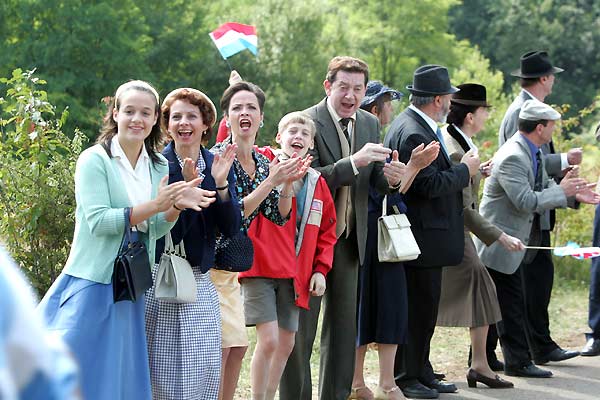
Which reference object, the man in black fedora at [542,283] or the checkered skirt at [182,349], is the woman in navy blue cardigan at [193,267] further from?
the man in black fedora at [542,283]

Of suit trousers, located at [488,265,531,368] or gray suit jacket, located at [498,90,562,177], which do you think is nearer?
suit trousers, located at [488,265,531,368]

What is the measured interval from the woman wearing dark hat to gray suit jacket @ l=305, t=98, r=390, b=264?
0.99 metres

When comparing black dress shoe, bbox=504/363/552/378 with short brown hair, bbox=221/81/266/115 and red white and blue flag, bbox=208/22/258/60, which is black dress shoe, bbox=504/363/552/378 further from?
short brown hair, bbox=221/81/266/115

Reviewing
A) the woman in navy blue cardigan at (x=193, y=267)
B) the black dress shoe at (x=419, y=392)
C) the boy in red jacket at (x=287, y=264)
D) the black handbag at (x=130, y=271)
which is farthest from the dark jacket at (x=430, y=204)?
the black handbag at (x=130, y=271)

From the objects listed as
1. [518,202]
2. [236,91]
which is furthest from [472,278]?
[236,91]

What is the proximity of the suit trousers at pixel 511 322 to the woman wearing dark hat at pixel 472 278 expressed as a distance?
1.44 feet

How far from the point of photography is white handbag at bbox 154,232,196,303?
4945 millimetres

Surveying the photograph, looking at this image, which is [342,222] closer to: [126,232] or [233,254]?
[233,254]

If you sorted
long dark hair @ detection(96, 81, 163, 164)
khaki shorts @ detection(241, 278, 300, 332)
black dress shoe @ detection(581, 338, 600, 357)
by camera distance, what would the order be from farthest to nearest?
1. black dress shoe @ detection(581, 338, 600, 357)
2. khaki shorts @ detection(241, 278, 300, 332)
3. long dark hair @ detection(96, 81, 163, 164)

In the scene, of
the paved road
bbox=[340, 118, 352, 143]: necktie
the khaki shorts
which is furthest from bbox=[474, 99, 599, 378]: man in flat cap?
the khaki shorts

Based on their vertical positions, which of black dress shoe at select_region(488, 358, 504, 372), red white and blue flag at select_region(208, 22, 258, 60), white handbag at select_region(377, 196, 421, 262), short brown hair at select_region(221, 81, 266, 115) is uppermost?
red white and blue flag at select_region(208, 22, 258, 60)

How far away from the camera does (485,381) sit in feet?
24.7

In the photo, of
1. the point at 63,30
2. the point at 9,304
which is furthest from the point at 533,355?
the point at 63,30

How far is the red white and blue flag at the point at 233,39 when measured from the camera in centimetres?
808
